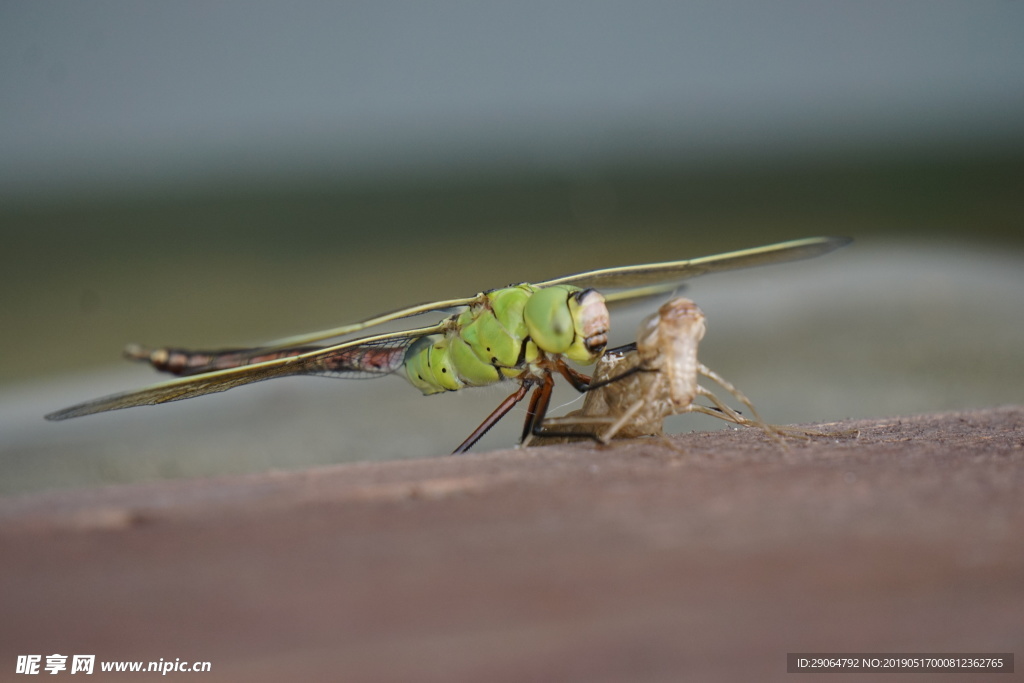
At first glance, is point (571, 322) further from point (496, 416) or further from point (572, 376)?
point (496, 416)

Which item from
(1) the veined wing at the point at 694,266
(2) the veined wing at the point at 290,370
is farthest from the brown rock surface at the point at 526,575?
(1) the veined wing at the point at 694,266

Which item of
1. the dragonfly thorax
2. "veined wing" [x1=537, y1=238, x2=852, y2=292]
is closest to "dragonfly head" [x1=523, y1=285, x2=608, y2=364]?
the dragonfly thorax

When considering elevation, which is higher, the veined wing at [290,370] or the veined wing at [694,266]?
the veined wing at [694,266]

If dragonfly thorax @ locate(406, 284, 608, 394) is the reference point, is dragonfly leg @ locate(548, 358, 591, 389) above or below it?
below

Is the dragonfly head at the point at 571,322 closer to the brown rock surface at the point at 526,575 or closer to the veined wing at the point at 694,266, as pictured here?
the veined wing at the point at 694,266

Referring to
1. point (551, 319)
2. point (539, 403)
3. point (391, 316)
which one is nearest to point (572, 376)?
point (539, 403)

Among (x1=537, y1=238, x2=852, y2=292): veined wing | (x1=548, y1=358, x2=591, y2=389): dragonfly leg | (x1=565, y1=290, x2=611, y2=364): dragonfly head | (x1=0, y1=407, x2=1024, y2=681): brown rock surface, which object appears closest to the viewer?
(x1=0, y1=407, x2=1024, y2=681): brown rock surface

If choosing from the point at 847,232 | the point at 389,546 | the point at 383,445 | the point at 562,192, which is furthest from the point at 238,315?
the point at 389,546

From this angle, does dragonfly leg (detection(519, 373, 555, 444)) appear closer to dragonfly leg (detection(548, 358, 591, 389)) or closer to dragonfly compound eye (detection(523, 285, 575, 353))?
dragonfly leg (detection(548, 358, 591, 389))
